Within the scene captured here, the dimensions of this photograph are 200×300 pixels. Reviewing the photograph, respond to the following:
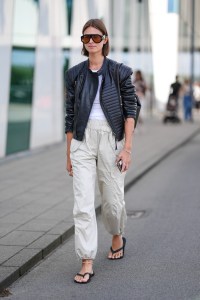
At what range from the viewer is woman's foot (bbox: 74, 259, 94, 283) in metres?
5.45

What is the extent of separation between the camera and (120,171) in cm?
564

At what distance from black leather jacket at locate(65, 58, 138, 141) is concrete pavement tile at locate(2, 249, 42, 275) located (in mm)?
1041

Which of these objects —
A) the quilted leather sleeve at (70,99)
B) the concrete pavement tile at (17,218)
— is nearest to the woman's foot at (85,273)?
the quilted leather sleeve at (70,99)

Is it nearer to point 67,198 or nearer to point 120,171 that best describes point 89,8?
point 67,198

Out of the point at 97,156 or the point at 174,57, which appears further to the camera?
the point at 174,57

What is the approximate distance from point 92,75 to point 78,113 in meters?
0.30

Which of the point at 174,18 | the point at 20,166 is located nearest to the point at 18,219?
the point at 20,166

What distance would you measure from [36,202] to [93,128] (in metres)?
3.54

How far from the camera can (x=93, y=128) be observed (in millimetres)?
5539

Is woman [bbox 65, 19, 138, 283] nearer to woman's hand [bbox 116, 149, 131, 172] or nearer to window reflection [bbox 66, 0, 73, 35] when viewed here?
woman's hand [bbox 116, 149, 131, 172]

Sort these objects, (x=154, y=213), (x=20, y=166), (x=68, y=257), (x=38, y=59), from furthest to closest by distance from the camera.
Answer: (x=38, y=59) → (x=20, y=166) → (x=154, y=213) → (x=68, y=257)

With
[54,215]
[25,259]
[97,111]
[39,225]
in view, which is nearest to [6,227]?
[39,225]

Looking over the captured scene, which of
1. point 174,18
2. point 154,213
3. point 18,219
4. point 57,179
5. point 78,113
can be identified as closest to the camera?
point 78,113

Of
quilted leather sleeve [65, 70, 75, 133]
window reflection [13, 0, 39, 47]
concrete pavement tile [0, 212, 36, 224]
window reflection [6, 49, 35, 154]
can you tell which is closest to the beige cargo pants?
quilted leather sleeve [65, 70, 75, 133]
